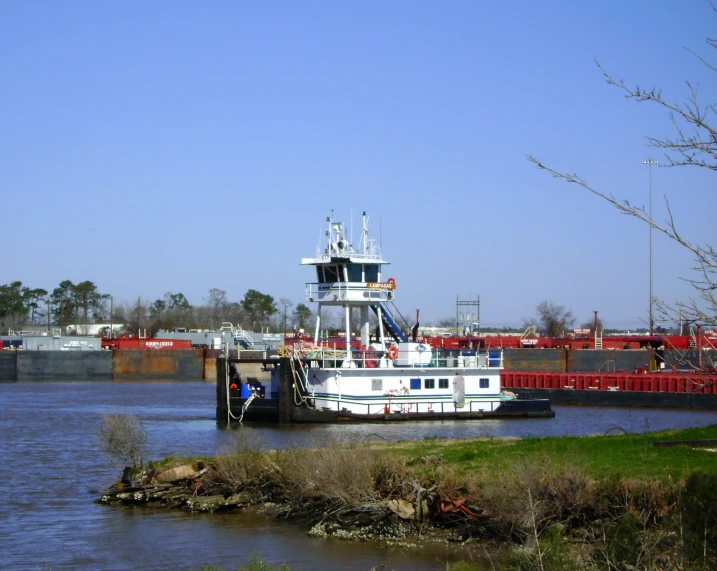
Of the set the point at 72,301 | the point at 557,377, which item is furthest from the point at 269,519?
the point at 72,301

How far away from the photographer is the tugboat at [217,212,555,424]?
39156 mm

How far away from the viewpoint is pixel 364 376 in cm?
3950

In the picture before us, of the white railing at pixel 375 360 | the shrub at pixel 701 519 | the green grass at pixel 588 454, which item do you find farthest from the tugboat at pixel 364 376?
the shrub at pixel 701 519

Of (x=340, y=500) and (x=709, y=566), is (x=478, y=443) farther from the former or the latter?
(x=709, y=566)

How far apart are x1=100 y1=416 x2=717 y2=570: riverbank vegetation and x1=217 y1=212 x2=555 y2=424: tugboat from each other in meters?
17.0

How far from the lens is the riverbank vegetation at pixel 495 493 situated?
10.4m

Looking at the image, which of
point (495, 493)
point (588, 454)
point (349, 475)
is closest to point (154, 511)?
point (349, 475)

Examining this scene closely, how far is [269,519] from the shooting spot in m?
18.4

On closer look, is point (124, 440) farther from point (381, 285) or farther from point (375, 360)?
point (381, 285)

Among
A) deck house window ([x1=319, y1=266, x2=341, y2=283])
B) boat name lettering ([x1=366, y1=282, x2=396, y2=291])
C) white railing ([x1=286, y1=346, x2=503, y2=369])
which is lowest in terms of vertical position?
white railing ([x1=286, y1=346, x2=503, y2=369])

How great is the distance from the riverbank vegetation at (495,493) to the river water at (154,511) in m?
0.60

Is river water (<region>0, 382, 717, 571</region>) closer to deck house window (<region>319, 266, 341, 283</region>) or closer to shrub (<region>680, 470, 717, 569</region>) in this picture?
shrub (<region>680, 470, 717, 569</region>)

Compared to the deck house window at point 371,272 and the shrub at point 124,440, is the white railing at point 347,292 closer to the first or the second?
the deck house window at point 371,272

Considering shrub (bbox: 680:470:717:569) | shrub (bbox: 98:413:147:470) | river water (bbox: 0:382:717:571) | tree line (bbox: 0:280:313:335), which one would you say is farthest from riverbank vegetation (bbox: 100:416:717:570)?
tree line (bbox: 0:280:313:335)
